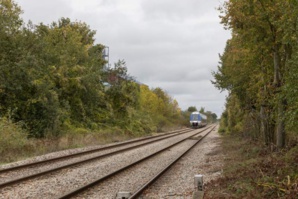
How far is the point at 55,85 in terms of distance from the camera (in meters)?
30.9

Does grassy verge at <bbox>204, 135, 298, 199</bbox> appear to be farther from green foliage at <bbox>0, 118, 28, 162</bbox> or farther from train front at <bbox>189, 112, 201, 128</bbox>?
train front at <bbox>189, 112, 201, 128</bbox>

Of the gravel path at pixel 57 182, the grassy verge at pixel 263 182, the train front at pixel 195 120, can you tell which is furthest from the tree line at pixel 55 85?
the train front at pixel 195 120

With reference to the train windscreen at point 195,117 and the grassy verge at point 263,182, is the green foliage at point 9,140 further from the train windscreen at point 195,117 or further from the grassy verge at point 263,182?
the train windscreen at point 195,117

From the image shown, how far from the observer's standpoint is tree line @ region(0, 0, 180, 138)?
955 inches

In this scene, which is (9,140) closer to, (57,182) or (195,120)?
(57,182)

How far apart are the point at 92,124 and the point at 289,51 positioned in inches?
904

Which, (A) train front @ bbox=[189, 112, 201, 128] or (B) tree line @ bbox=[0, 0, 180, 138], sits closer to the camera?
(B) tree line @ bbox=[0, 0, 180, 138]

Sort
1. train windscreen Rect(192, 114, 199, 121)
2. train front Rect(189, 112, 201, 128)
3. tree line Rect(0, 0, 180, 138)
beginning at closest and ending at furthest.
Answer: tree line Rect(0, 0, 180, 138)
train front Rect(189, 112, 201, 128)
train windscreen Rect(192, 114, 199, 121)

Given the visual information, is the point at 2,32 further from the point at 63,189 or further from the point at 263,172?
the point at 263,172

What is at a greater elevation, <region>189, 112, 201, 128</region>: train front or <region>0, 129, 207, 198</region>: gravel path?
<region>189, 112, 201, 128</region>: train front

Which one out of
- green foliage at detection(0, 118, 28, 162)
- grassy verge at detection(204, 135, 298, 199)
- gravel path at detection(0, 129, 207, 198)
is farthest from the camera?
green foliage at detection(0, 118, 28, 162)

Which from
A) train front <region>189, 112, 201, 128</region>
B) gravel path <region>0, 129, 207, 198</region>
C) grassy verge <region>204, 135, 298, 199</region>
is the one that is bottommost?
gravel path <region>0, 129, 207, 198</region>

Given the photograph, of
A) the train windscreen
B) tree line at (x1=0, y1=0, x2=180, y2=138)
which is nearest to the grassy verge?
tree line at (x1=0, y1=0, x2=180, y2=138)

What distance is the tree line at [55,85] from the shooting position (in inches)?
955
